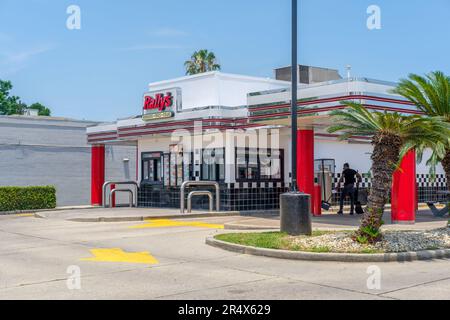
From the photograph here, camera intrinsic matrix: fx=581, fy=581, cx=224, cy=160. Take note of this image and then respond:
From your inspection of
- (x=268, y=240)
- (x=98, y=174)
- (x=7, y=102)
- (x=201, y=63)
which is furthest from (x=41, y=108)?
(x=268, y=240)

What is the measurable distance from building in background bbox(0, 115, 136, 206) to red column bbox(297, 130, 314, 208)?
16323mm

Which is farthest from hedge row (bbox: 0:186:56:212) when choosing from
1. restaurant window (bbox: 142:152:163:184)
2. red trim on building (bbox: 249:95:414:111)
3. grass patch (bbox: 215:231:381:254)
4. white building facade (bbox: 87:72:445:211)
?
grass patch (bbox: 215:231:381:254)

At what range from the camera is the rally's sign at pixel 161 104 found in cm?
2194

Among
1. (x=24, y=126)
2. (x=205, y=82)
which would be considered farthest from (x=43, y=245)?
(x=24, y=126)

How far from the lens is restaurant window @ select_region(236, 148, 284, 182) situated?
68.1ft

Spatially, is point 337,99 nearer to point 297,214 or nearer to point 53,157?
point 297,214

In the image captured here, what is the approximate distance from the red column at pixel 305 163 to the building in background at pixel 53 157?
16323 millimetres

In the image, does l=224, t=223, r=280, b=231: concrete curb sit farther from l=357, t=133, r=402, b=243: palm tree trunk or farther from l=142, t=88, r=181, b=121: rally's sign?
l=142, t=88, r=181, b=121: rally's sign

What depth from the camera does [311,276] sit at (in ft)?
28.6

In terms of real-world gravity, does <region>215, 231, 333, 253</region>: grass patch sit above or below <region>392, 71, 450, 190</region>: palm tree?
below

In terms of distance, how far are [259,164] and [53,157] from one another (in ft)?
54.8

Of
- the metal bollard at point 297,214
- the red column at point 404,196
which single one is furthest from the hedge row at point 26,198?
the metal bollard at point 297,214
